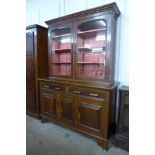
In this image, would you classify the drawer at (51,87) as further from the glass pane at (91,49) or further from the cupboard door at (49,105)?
the glass pane at (91,49)

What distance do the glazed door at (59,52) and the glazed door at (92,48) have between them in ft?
0.88

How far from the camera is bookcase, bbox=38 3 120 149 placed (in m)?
1.99

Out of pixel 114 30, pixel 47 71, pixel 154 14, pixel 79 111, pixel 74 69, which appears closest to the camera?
pixel 154 14

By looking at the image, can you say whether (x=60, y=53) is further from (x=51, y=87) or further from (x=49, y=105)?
(x=49, y=105)

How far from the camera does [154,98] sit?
0.46 m

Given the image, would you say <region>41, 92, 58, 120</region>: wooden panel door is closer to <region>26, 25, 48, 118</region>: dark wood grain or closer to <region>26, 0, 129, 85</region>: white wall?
<region>26, 25, 48, 118</region>: dark wood grain

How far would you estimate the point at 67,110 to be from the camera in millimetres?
2365

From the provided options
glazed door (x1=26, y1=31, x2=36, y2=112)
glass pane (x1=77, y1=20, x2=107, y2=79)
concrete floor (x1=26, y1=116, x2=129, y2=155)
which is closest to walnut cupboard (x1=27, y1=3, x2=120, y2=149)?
glass pane (x1=77, y1=20, x2=107, y2=79)

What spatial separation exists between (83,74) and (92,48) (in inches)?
18.3

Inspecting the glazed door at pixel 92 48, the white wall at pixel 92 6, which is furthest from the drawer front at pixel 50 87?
the white wall at pixel 92 6

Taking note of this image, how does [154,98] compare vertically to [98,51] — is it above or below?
below

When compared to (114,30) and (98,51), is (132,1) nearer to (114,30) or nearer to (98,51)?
(114,30)
